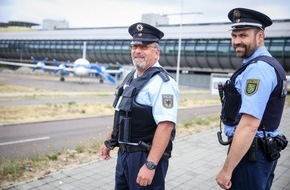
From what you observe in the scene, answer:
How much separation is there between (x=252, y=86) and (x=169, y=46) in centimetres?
5792

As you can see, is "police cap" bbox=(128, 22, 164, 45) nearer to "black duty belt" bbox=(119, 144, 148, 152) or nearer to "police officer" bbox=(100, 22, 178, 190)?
"police officer" bbox=(100, 22, 178, 190)

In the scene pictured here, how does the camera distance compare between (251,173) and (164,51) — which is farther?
(164,51)

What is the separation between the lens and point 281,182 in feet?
17.6

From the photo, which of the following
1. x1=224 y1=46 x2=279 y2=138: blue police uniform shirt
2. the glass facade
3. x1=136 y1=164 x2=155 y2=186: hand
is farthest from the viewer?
the glass facade

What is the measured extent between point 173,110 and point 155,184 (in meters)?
0.80

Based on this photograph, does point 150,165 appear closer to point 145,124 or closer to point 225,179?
point 145,124

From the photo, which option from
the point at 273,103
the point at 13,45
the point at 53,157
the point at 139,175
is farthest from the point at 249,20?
the point at 13,45

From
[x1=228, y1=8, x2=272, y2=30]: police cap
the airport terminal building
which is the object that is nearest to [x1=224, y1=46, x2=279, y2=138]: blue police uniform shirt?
[x1=228, y1=8, x2=272, y2=30]: police cap

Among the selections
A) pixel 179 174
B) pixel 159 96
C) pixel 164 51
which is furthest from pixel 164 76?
pixel 164 51

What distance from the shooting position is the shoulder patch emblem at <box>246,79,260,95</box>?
254 centimetres

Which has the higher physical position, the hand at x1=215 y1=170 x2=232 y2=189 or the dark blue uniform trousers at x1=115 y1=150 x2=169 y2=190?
the hand at x1=215 y1=170 x2=232 y2=189

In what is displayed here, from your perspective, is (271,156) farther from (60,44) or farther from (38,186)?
(60,44)

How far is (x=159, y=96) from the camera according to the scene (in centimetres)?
309

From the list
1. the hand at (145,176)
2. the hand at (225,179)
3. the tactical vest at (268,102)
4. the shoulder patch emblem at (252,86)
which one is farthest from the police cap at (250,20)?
the hand at (145,176)
